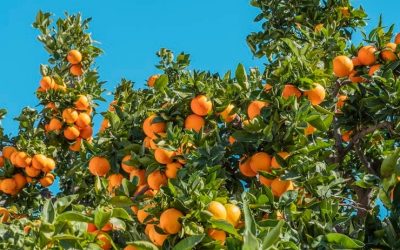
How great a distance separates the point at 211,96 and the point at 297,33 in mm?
3040

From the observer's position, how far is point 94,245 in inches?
117

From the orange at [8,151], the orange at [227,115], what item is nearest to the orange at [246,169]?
the orange at [227,115]

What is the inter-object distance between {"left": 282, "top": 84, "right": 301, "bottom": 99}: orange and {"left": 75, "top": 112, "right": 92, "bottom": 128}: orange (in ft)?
8.99

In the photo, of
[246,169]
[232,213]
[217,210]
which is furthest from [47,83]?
[217,210]

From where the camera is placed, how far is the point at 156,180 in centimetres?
391

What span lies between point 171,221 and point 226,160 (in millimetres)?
1092

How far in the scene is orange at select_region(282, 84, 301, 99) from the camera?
3.80 m

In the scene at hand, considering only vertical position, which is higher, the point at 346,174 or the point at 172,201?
the point at 346,174

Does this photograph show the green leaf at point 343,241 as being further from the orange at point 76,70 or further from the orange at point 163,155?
the orange at point 76,70

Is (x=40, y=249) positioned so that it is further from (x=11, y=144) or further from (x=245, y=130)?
(x=11, y=144)

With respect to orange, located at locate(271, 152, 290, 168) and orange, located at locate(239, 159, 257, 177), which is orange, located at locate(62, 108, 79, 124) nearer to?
orange, located at locate(239, 159, 257, 177)

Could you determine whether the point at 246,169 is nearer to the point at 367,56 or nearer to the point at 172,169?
the point at 172,169

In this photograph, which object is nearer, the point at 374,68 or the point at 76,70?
the point at 374,68

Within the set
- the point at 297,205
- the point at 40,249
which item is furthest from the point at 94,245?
the point at 297,205
